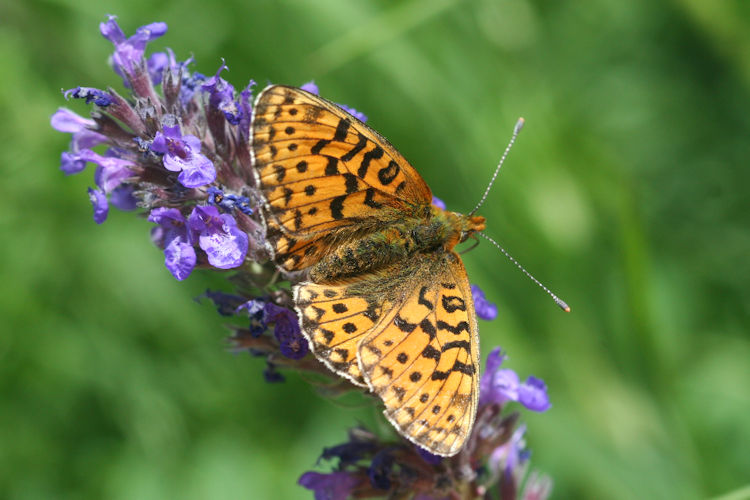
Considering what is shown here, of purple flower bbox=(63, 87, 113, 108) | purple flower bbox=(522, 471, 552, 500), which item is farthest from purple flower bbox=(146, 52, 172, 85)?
purple flower bbox=(522, 471, 552, 500)

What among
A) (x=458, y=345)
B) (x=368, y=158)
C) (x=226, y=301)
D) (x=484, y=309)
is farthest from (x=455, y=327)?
(x=226, y=301)

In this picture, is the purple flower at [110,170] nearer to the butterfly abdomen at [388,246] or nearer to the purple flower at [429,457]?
the butterfly abdomen at [388,246]

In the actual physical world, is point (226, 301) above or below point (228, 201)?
below

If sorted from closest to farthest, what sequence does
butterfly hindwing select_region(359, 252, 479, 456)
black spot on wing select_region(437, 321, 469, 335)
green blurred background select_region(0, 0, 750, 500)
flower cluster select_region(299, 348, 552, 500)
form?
butterfly hindwing select_region(359, 252, 479, 456)
black spot on wing select_region(437, 321, 469, 335)
flower cluster select_region(299, 348, 552, 500)
green blurred background select_region(0, 0, 750, 500)

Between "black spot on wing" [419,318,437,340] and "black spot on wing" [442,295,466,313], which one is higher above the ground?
"black spot on wing" [442,295,466,313]

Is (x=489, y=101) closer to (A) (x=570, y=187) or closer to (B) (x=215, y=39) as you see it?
(A) (x=570, y=187)

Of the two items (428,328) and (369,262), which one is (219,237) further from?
(428,328)

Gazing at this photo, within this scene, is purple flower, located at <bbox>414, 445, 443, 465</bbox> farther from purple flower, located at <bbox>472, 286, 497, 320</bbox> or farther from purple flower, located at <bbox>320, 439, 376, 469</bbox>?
purple flower, located at <bbox>472, 286, 497, 320</bbox>

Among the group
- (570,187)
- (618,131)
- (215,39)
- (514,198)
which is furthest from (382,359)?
(618,131)
